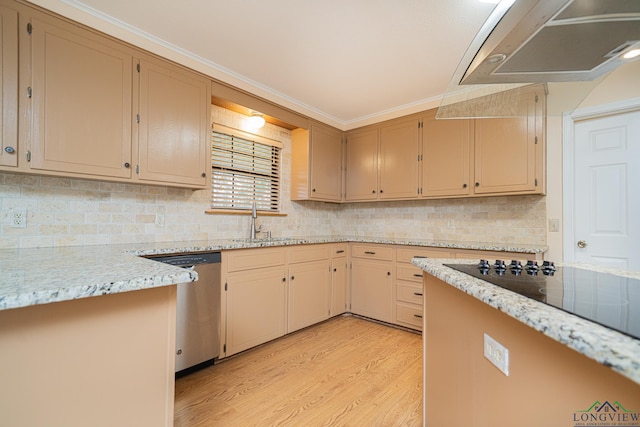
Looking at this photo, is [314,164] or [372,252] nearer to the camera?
[372,252]

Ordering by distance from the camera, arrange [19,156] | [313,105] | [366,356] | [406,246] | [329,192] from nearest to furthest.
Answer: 1. [19,156]
2. [366,356]
3. [406,246]
4. [313,105]
5. [329,192]

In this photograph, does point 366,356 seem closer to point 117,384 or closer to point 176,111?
point 117,384

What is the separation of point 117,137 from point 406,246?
2.66 meters

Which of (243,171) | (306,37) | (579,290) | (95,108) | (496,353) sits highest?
(306,37)

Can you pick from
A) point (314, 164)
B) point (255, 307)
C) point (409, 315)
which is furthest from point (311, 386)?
point (314, 164)

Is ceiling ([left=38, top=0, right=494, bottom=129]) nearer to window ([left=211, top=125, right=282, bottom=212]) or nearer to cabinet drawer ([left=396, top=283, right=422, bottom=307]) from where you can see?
window ([left=211, top=125, right=282, bottom=212])

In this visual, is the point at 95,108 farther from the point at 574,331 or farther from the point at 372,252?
the point at 372,252

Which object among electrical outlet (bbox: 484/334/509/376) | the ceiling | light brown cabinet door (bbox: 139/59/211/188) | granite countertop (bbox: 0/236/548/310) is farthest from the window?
electrical outlet (bbox: 484/334/509/376)

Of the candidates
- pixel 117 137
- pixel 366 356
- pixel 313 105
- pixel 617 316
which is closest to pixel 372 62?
pixel 313 105

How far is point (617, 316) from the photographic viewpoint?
0.56 meters

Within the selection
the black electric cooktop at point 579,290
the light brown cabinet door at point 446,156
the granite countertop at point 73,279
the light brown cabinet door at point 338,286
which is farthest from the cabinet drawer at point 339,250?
the granite countertop at point 73,279

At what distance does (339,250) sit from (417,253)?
0.89m

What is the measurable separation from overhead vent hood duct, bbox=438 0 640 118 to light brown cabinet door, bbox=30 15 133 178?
2.12m

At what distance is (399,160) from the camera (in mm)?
3289
